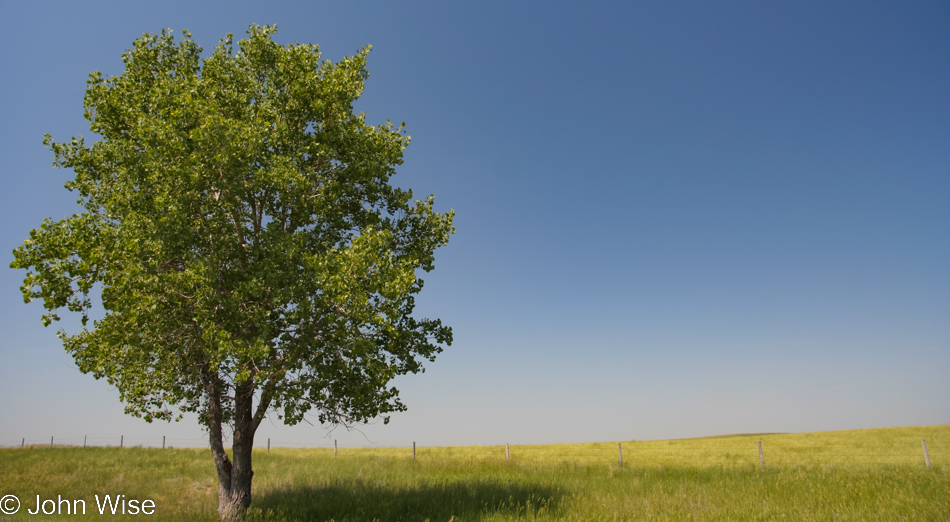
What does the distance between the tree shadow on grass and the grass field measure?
0.20 feet

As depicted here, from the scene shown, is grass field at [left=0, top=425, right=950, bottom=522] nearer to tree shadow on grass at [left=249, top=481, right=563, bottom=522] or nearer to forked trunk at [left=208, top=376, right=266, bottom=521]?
tree shadow on grass at [left=249, top=481, right=563, bottom=522]

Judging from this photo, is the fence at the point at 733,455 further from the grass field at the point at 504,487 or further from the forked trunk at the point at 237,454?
the forked trunk at the point at 237,454

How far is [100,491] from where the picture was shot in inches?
919

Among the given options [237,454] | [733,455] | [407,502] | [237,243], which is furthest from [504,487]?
[733,455]

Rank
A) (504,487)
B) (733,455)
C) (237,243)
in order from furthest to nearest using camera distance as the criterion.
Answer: (733,455) < (504,487) < (237,243)

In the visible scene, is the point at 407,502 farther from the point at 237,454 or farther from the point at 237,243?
the point at 237,243

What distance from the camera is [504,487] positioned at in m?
18.4

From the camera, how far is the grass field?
13.2 meters

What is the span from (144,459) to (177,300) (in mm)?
28296

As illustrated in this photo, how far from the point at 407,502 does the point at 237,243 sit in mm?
9760

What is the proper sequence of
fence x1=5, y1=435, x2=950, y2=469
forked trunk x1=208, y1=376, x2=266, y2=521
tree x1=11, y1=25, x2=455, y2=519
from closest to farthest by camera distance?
tree x1=11, y1=25, x2=455, y2=519, forked trunk x1=208, y1=376, x2=266, y2=521, fence x1=5, y1=435, x2=950, y2=469

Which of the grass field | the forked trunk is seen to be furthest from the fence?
the forked trunk

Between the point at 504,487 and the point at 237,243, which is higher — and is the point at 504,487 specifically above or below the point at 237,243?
below

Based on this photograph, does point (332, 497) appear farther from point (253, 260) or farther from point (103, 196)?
point (103, 196)
